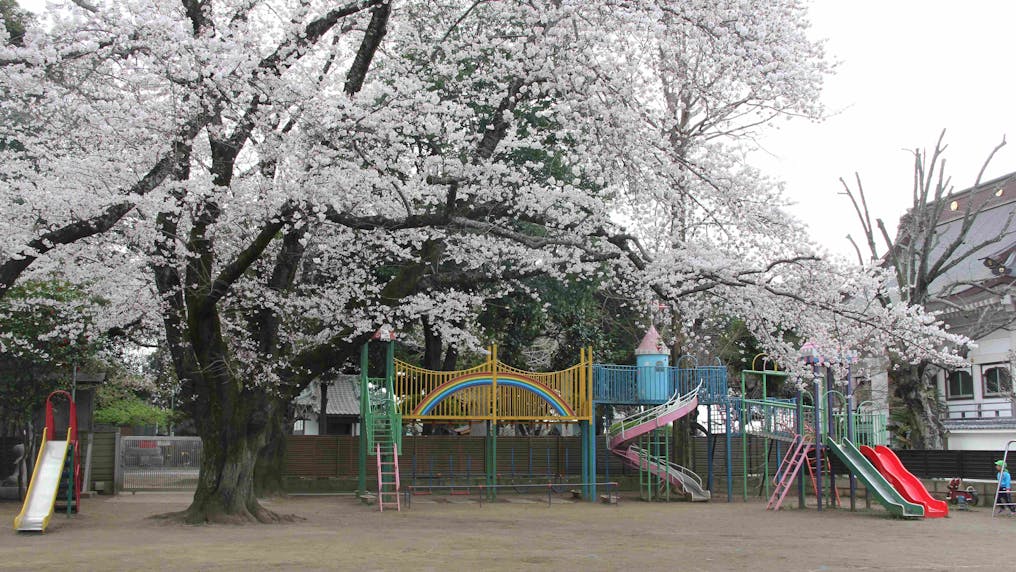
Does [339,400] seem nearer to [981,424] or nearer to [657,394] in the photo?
[657,394]

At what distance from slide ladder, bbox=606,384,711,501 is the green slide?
4.14m

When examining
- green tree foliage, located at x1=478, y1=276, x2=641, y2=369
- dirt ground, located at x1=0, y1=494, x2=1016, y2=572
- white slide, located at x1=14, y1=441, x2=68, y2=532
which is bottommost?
dirt ground, located at x1=0, y1=494, x2=1016, y2=572

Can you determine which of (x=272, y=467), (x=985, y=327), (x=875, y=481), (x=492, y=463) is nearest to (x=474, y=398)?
(x=492, y=463)

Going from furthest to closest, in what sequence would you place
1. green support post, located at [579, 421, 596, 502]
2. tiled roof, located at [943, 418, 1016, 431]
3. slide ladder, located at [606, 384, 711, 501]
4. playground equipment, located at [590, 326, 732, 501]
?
tiled roof, located at [943, 418, 1016, 431] < playground equipment, located at [590, 326, 732, 501] < green support post, located at [579, 421, 596, 502] < slide ladder, located at [606, 384, 711, 501]

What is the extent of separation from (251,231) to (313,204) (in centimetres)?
386

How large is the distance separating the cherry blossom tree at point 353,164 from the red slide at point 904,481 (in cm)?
521

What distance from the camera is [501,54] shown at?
14.6 m

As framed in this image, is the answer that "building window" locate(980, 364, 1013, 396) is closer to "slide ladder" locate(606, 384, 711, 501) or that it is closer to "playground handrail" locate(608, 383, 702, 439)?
"slide ladder" locate(606, 384, 711, 501)

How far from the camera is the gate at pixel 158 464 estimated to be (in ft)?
92.2

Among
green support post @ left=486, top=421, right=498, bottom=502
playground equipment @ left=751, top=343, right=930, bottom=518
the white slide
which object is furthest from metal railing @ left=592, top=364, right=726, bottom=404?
the white slide

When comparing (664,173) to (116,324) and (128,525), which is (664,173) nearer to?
(128,525)

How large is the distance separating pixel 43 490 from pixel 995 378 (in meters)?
30.1

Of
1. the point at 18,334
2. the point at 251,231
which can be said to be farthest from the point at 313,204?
the point at 18,334

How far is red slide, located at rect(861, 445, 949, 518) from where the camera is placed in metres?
19.5
